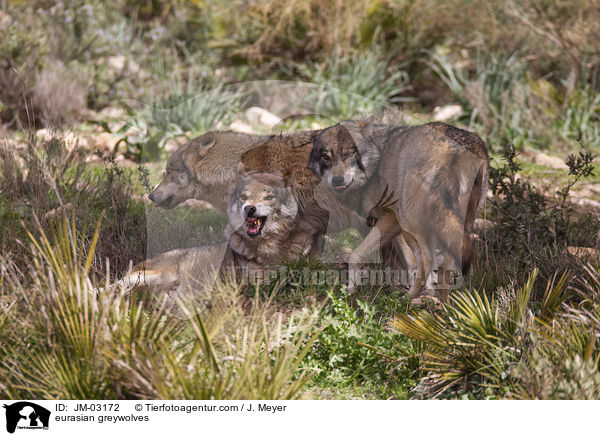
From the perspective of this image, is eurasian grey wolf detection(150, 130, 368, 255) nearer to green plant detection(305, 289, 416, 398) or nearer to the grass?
the grass

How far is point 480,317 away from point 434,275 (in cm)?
99

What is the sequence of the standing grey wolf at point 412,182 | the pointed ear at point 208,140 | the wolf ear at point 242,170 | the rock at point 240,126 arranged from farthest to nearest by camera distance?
the rock at point 240,126, the pointed ear at point 208,140, the wolf ear at point 242,170, the standing grey wolf at point 412,182

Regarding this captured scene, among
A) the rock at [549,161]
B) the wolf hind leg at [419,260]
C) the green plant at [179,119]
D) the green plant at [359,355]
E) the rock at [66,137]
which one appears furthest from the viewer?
the rock at [549,161]

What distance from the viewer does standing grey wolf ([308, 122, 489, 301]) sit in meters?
4.35

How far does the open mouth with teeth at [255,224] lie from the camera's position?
4.41 m

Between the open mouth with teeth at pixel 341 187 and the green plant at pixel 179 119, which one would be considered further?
the green plant at pixel 179 119

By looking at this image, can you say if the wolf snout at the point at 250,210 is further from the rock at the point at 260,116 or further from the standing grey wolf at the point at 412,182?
the rock at the point at 260,116

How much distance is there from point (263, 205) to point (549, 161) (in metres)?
5.20

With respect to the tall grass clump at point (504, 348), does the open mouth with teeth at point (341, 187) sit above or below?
above

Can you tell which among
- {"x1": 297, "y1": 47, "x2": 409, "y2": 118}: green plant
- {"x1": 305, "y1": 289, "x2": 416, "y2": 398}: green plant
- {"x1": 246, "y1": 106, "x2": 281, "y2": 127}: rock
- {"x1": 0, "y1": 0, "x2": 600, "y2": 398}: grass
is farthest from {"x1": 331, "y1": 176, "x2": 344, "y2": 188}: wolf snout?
{"x1": 297, "y1": 47, "x2": 409, "y2": 118}: green plant

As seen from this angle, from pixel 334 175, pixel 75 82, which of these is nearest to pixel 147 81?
pixel 75 82

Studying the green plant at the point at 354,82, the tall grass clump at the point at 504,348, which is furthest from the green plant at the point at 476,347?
the green plant at the point at 354,82
